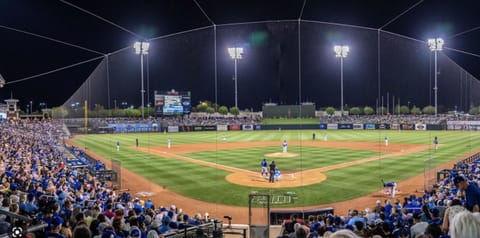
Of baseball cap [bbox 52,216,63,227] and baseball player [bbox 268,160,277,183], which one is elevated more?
baseball cap [bbox 52,216,63,227]

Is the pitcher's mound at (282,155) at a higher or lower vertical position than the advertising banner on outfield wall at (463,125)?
lower

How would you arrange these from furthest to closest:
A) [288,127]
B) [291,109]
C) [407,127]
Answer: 1. [407,127]
2. [288,127]
3. [291,109]

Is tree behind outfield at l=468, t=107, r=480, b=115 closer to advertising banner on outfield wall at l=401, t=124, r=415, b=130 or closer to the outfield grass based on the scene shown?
the outfield grass

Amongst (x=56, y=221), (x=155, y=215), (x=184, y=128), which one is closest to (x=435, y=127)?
(x=184, y=128)

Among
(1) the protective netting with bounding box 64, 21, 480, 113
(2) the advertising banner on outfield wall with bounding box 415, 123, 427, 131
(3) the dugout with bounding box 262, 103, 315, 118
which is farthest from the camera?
(2) the advertising banner on outfield wall with bounding box 415, 123, 427, 131

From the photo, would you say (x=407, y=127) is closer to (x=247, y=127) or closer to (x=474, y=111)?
(x=474, y=111)

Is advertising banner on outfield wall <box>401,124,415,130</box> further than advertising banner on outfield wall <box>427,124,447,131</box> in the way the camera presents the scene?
Yes

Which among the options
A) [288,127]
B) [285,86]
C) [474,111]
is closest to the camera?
[285,86]

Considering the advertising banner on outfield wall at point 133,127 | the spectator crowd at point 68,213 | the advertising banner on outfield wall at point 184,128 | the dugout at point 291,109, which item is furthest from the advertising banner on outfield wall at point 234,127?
the spectator crowd at point 68,213

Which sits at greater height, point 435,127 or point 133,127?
point 133,127

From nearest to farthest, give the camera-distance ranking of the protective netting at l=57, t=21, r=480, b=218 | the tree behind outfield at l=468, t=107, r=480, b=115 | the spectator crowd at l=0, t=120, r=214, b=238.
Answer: the spectator crowd at l=0, t=120, r=214, b=238 < the protective netting at l=57, t=21, r=480, b=218 < the tree behind outfield at l=468, t=107, r=480, b=115

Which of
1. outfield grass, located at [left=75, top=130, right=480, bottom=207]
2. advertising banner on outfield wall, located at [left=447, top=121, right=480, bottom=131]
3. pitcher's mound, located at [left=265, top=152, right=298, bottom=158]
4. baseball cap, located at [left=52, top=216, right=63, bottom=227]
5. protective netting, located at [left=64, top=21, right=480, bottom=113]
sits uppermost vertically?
protective netting, located at [left=64, top=21, right=480, bottom=113]

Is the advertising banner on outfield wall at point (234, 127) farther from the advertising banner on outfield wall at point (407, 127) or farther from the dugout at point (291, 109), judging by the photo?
the advertising banner on outfield wall at point (407, 127)

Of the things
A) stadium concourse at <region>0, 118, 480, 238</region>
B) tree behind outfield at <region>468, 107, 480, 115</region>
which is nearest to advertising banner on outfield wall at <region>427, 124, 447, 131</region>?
tree behind outfield at <region>468, 107, 480, 115</region>
